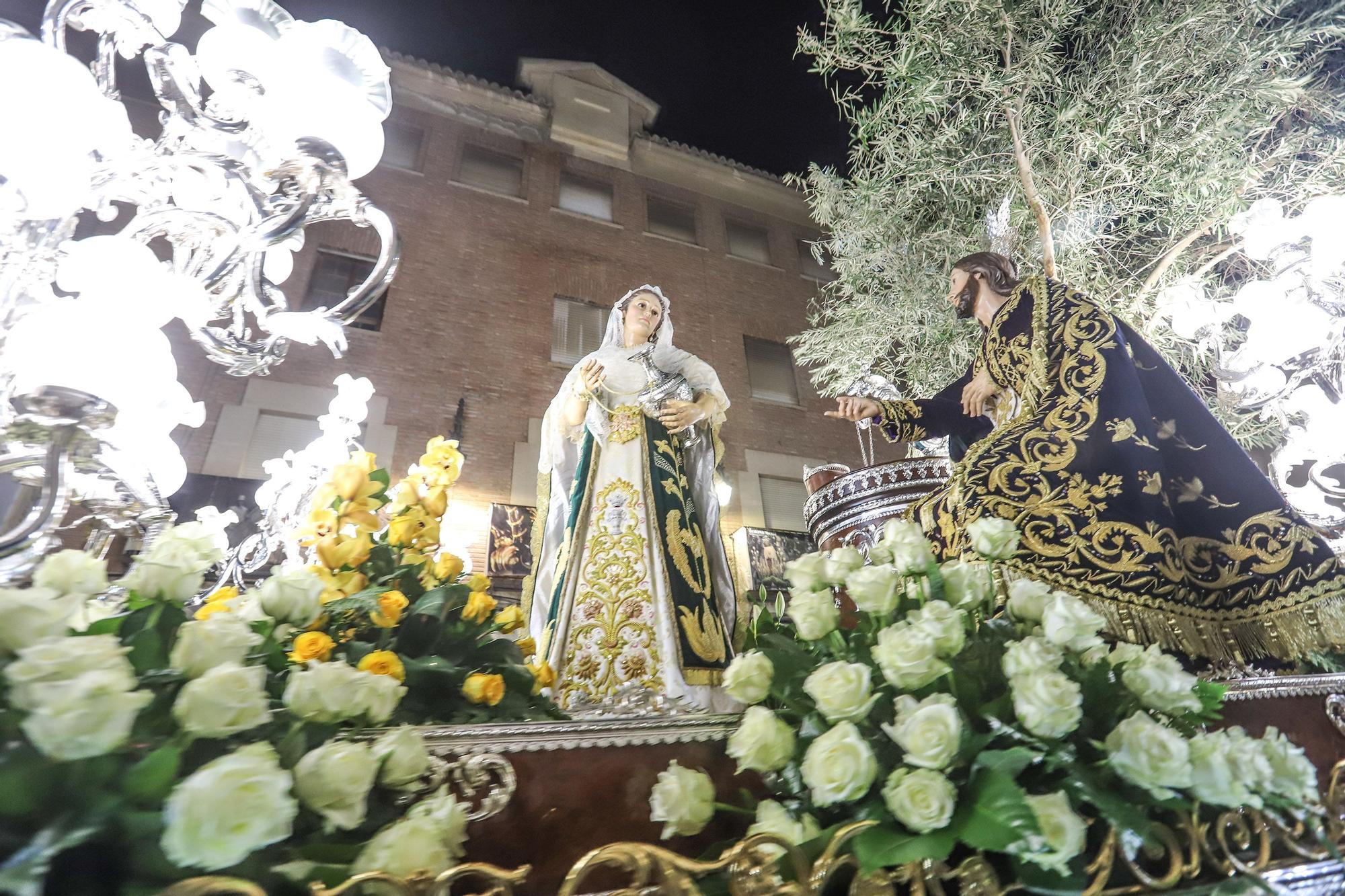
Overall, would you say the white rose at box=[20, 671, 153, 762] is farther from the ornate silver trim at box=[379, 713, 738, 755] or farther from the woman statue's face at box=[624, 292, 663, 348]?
the woman statue's face at box=[624, 292, 663, 348]

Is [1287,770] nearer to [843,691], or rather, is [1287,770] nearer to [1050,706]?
A: [1050,706]

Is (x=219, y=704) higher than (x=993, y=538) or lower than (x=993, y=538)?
lower

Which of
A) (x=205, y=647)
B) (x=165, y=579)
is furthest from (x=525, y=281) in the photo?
(x=205, y=647)

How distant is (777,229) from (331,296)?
8517mm

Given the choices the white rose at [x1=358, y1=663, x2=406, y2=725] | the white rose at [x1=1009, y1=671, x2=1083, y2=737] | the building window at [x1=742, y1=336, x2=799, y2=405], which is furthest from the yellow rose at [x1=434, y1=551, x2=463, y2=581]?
the building window at [x1=742, y1=336, x2=799, y2=405]

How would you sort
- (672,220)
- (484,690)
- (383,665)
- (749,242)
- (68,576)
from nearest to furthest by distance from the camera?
(68,576) < (383,665) < (484,690) < (672,220) < (749,242)

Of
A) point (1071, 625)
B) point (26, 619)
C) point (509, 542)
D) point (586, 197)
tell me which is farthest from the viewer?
point (586, 197)

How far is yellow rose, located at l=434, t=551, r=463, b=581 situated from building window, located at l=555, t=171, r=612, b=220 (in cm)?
1065

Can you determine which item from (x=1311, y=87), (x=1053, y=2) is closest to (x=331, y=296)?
(x=1053, y=2)

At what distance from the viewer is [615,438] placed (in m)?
3.30

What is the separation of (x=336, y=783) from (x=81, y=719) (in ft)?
0.83

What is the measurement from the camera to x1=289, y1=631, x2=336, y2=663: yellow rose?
1.21 metres

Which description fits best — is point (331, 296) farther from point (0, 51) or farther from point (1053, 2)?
point (1053, 2)

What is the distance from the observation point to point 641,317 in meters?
3.79
